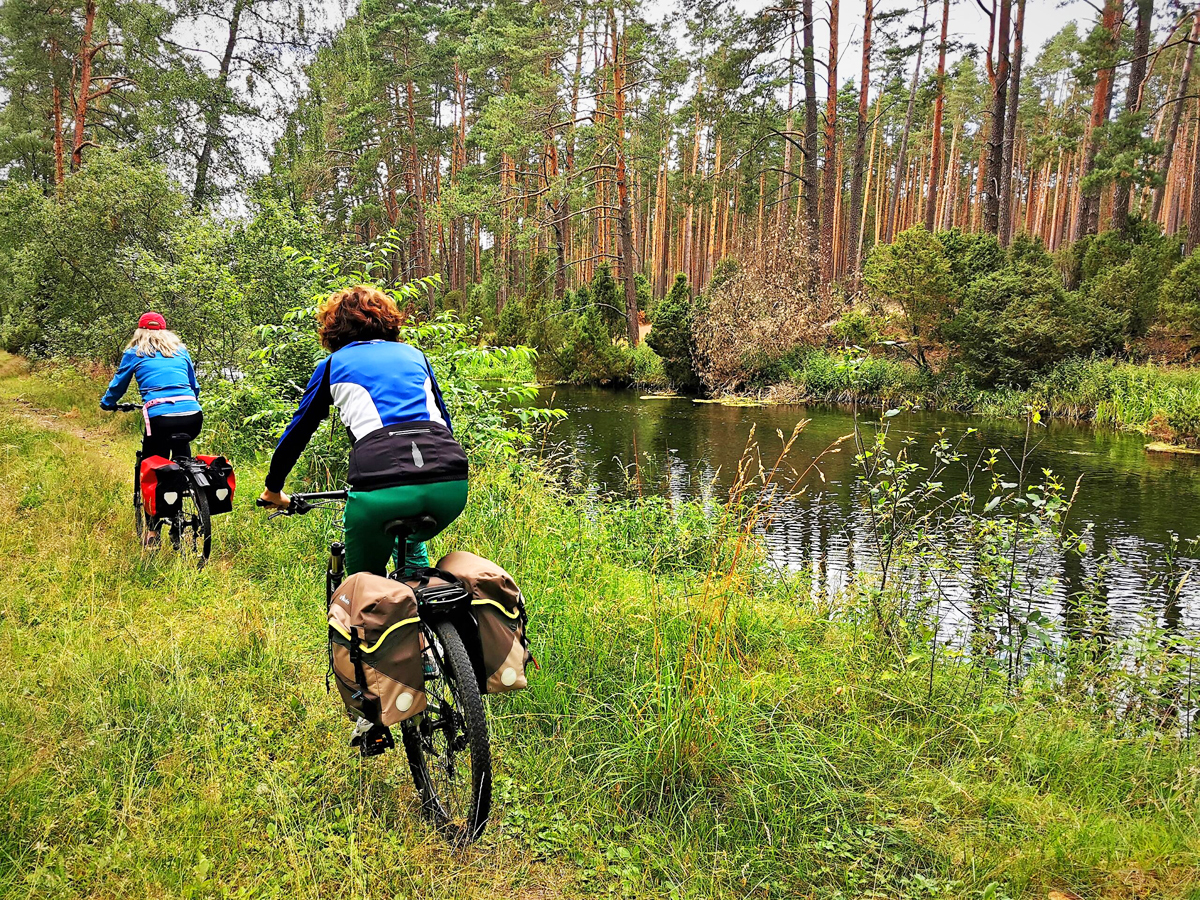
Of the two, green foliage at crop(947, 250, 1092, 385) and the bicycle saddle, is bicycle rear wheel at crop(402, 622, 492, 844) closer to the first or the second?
the bicycle saddle

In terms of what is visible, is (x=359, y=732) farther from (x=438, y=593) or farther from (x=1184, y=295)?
(x=1184, y=295)

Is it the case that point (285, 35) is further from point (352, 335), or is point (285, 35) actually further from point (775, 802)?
point (775, 802)

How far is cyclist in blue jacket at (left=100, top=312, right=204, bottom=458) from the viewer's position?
5316mm

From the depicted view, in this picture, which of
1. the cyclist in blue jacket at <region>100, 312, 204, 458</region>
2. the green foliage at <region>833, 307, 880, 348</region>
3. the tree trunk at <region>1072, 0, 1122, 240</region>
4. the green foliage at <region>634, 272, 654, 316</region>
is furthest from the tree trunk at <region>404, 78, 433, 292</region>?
the cyclist in blue jacket at <region>100, 312, 204, 458</region>

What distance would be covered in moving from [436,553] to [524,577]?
0.94 metres

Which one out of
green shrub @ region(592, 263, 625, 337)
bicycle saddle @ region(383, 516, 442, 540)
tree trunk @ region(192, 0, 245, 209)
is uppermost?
tree trunk @ region(192, 0, 245, 209)

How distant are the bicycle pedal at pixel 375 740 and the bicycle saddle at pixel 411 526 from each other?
73 cm

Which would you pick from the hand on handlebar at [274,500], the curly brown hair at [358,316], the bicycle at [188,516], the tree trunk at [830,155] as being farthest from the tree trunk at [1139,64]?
the hand on handlebar at [274,500]

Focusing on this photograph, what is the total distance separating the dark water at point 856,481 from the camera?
6508 millimetres

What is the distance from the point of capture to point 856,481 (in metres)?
10.5

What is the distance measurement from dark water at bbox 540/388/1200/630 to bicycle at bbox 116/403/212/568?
11.4ft

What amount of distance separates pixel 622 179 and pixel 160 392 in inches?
830

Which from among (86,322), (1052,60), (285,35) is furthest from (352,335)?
(1052,60)

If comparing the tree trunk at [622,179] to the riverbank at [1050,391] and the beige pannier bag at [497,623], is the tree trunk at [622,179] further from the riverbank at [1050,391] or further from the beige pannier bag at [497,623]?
the beige pannier bag at [497,623]
